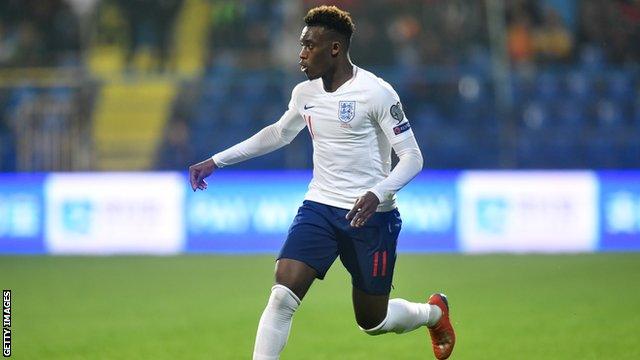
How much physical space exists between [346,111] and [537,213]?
31.1ft

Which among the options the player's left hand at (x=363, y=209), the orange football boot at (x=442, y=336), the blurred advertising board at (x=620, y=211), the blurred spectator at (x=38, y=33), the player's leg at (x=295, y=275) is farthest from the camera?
the blurred spectator at (x=38, y=33)

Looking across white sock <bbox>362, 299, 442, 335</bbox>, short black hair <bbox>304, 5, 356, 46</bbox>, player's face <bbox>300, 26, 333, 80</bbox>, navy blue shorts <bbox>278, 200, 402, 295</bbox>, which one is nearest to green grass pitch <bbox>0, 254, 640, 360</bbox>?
white sock <bbox>362, 299, 442, 335</bbox>

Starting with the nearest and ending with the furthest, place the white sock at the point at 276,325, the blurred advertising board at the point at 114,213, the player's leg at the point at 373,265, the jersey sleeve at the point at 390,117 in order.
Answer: the white sock at the point at 276,325 → the jersey sleeve at the point at 390,117 → the player's leg at the point at 373,265 → the blurred advertising board at the point at 114,213

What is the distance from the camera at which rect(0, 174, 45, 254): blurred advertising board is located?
15406 mm

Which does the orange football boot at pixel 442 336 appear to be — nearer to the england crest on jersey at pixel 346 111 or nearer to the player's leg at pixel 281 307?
the player's leg at pixel 281 307

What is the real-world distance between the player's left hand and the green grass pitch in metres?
2.02

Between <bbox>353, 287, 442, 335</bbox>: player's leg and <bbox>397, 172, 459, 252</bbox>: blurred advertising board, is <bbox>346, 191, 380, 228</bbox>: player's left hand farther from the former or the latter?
<bbox>397, 172, 459, 252</bbox>: blurred advertising board

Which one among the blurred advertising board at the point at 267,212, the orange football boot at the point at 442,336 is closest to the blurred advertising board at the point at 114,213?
the blurred advertising board at the point at 267,212

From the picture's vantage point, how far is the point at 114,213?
1534 cm

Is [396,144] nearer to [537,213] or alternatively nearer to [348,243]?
[348,243]

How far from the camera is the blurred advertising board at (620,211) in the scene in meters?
15.1

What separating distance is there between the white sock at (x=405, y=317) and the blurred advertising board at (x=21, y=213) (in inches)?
371

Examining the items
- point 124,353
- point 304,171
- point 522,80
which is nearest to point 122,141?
point 304,171

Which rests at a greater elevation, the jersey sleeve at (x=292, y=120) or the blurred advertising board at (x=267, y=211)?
the jersey sleeve at (x=292, y=120)
